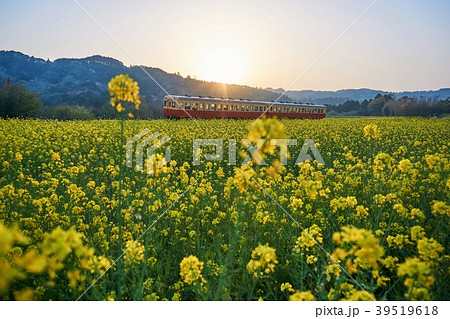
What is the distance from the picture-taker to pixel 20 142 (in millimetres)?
10016

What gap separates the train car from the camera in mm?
27359

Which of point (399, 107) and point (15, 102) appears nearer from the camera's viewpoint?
point (15, 102)

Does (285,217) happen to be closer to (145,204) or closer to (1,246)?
(145,204)

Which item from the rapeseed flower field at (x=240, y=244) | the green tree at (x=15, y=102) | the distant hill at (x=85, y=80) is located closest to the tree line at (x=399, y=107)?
the distant hill at (x=85, y=80)

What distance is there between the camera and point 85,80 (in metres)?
120

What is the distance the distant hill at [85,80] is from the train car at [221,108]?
43428mm

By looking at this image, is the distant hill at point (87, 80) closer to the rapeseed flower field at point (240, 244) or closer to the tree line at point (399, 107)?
the tree line at point (399, 107)

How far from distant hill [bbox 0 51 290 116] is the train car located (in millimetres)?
43428

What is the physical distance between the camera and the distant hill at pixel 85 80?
8000 cm

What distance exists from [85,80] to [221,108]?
107m

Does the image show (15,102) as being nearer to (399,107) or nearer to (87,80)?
(399,107)
